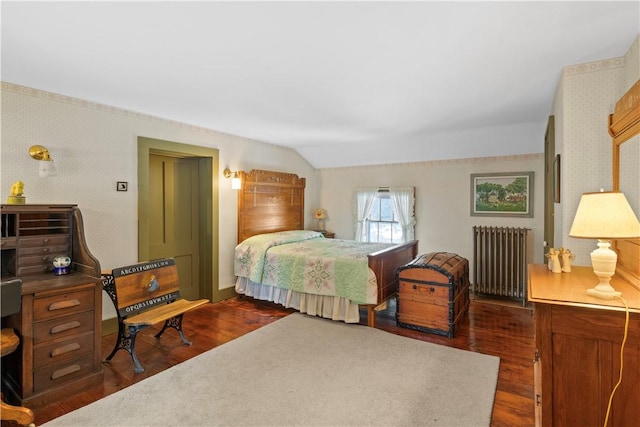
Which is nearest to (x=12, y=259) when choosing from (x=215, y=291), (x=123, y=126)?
(x=123, y=126)

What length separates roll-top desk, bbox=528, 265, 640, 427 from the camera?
1.45m

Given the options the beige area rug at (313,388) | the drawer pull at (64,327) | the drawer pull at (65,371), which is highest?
the drawer pull at (64,327)

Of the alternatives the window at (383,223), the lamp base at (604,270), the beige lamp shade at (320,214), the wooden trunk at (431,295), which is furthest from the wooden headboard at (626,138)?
the beige lamp shade at (320,214)

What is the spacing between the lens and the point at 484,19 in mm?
1839

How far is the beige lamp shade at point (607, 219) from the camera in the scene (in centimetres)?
156

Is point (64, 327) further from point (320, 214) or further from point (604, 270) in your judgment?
point (320, 214)

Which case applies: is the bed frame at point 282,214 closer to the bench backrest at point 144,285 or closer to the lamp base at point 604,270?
the bench backrest at point 144,285

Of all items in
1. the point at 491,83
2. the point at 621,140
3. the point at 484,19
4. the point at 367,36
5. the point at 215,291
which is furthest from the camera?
the point at 215,291

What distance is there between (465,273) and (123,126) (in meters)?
4.22

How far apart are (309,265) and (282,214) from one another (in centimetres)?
188

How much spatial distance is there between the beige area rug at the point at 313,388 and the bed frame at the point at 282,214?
74 cm

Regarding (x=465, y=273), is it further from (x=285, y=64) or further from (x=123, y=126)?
(x=123, y=126)

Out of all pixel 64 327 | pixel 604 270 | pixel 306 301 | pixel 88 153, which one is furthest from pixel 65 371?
pixel 604 270

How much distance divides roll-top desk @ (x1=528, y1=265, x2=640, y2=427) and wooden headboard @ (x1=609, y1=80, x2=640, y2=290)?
38cm
